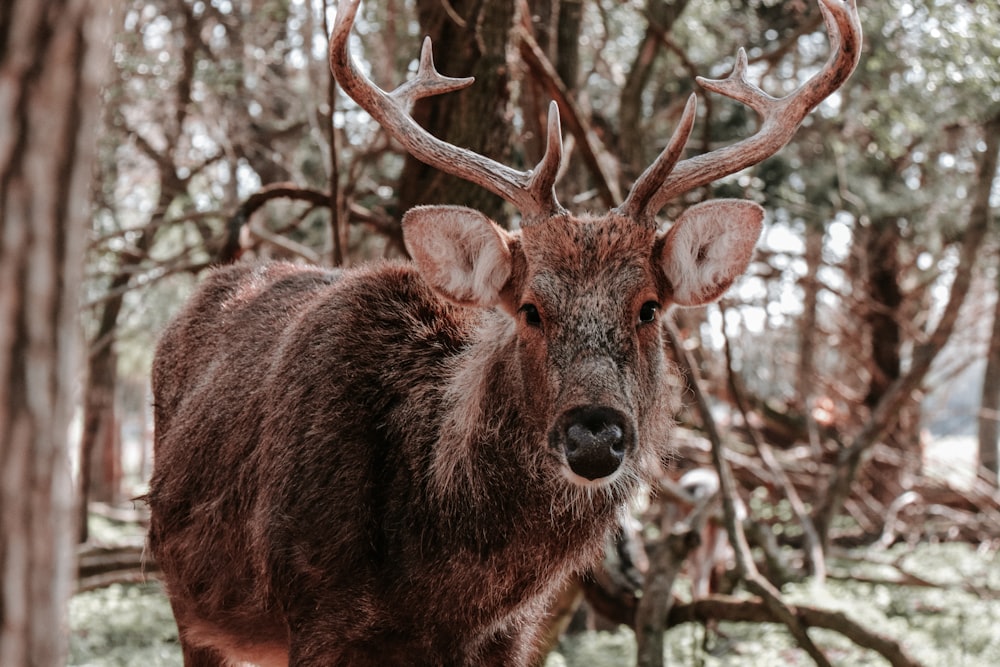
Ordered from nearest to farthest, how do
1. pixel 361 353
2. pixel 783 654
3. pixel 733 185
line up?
pixel 361 353, pixel 783 654, pixel 733 185

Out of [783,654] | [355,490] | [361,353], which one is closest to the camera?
[355,490]

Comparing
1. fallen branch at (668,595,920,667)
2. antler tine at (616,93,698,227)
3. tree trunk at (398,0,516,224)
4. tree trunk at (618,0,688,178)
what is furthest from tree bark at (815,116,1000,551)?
antler tine at (616,93,698,227)

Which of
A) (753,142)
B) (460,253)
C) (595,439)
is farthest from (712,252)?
(595,439)

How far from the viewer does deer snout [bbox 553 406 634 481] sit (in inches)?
141

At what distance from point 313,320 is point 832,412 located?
10.9m

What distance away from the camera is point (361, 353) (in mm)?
4426

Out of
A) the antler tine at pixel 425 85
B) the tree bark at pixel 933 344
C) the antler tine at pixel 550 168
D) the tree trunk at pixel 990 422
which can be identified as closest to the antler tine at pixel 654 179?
the antler tine at pixel 550 168

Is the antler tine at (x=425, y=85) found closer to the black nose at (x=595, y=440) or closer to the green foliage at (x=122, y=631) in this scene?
the black nose at (x=595, y=440)

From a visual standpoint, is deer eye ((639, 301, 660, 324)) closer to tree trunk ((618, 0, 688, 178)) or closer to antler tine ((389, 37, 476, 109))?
antler tine ((389, 37, 476, 109))

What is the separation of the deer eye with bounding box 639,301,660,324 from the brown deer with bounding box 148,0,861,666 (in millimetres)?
12

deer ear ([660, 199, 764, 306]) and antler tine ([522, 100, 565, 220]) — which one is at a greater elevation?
antler tine ([522, 100, 565, 220])

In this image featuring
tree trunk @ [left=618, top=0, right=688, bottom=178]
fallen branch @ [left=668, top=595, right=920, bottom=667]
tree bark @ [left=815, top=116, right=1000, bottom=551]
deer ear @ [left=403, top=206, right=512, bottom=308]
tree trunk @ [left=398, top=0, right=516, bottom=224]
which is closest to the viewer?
deer ear @ [left=403, top=206, right=512, bottom=308]

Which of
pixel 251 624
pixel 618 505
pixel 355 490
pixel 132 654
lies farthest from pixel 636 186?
pixel 132 654

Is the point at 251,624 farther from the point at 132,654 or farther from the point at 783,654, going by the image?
the point at 783,654
